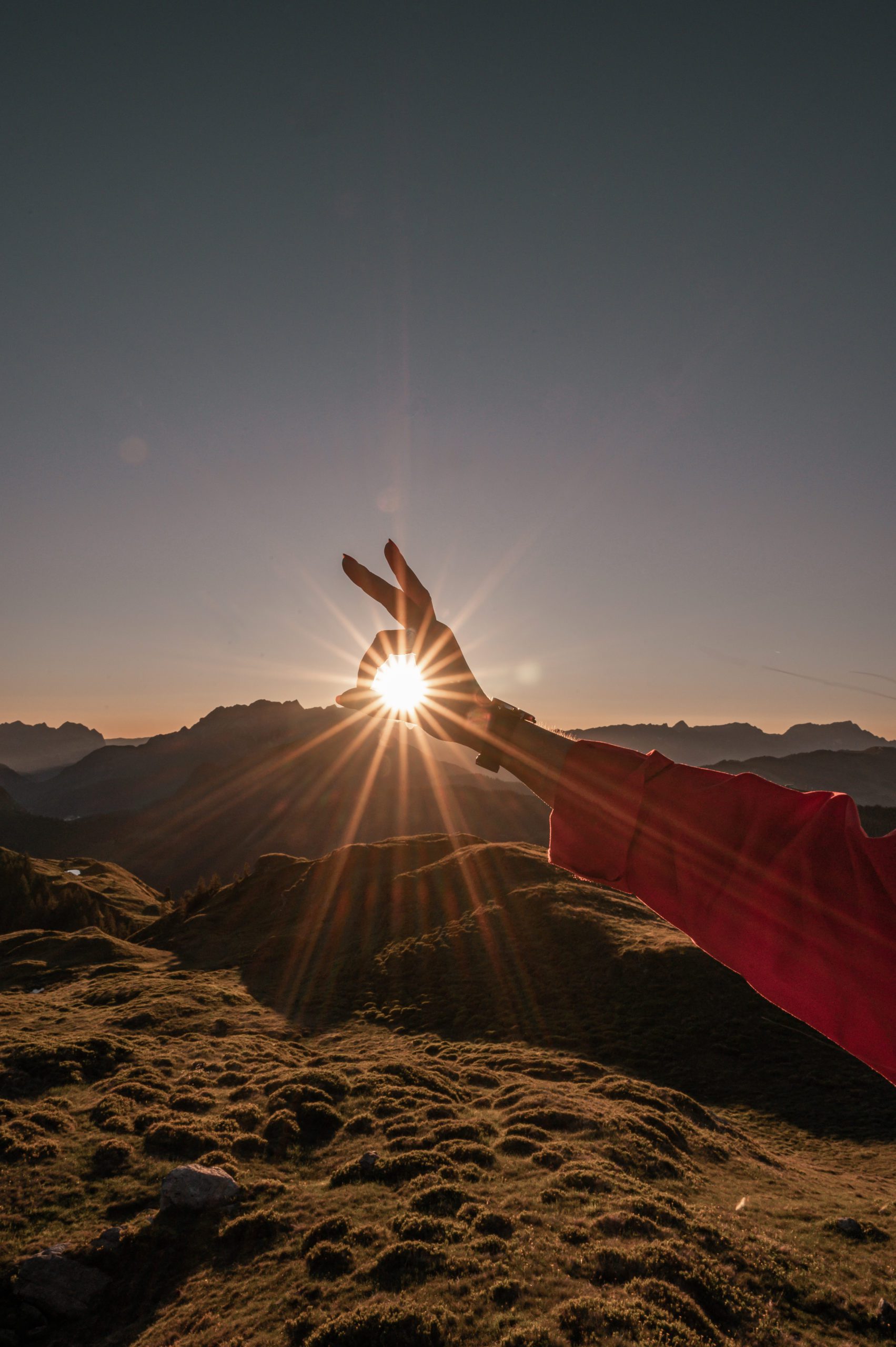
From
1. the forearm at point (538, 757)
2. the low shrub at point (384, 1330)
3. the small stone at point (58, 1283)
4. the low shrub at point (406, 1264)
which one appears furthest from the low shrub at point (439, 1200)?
the forearm at point (538, 757)

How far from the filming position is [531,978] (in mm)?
31234

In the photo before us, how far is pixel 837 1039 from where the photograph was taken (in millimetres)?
1826

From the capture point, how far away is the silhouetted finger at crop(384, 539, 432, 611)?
265 cm

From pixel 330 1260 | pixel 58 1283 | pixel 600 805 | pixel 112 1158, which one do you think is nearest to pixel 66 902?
pixel 112 1158

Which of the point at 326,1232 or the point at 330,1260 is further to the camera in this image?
the point at 326,1232

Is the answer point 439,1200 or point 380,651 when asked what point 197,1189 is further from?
point 380,651

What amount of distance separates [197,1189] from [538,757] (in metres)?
12.1

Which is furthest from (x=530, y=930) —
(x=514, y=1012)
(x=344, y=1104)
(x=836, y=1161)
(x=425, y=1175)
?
(x=425, y=1175)

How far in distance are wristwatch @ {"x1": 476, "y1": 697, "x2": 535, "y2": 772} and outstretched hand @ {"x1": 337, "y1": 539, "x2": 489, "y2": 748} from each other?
0.14 ft

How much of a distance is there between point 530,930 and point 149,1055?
24.3 meters

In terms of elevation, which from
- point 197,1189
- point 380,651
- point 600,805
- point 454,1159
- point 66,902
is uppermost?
point 380,651

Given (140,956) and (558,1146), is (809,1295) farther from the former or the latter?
(140,956)

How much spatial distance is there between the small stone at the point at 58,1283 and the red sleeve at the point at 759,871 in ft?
36.4

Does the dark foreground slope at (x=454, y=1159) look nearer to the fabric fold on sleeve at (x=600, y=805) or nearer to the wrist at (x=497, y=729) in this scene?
the fabric fold on sleeve at (x=600, y=805)
